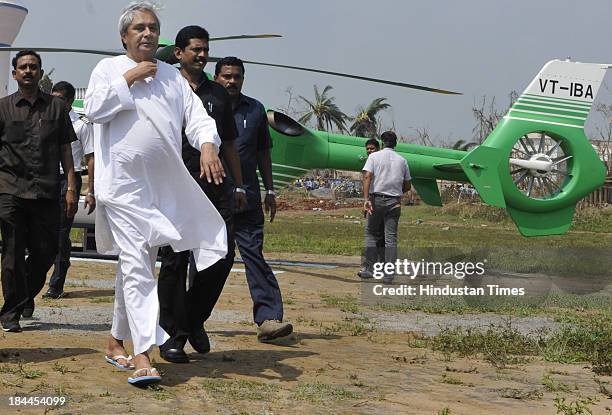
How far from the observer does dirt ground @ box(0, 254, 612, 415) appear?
4.48 m

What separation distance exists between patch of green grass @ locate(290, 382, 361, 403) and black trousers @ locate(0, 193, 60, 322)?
241 centimetres

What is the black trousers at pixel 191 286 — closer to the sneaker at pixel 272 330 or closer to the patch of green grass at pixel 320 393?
the sneaker at pixel 272 330

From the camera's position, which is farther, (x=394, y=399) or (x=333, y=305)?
(x=333, y=305)

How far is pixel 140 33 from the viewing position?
16.1 feet

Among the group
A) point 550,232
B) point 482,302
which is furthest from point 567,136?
point 482,302

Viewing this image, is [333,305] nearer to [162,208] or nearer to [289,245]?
[162,208]

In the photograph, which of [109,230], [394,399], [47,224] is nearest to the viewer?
[394,399]

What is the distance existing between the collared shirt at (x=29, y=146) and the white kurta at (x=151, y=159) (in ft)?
5.20

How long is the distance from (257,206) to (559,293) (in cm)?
496

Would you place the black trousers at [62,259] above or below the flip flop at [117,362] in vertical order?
above

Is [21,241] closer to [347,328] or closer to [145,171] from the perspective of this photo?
[145,171]

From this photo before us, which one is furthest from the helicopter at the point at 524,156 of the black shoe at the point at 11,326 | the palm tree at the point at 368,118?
the palm tree at the point at 368,118

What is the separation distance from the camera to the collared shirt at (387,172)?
11578 mm

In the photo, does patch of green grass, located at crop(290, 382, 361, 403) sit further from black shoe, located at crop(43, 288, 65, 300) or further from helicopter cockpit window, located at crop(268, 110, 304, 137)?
helicopter cockpit window, located at crop(268, 110, 304, 137)
